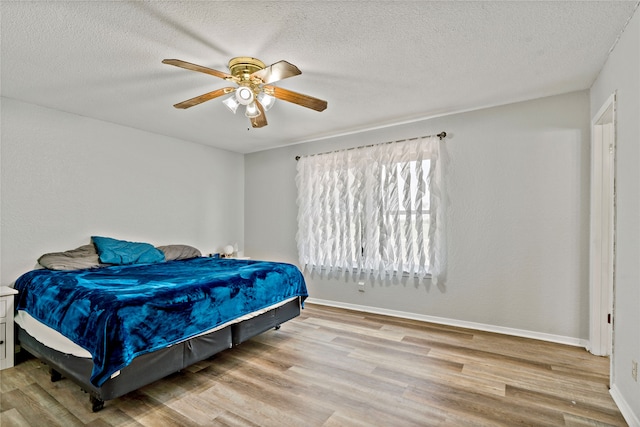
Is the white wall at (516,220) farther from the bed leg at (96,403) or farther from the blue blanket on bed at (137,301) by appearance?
the bed leg at (96,403)

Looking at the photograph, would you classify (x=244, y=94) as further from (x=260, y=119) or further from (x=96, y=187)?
(x=96, y=187)

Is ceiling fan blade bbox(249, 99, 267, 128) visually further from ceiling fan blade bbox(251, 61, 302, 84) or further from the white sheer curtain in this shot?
the white sheer curtain

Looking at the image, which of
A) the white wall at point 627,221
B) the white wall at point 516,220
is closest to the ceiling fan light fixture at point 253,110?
the white wall at point 516,220

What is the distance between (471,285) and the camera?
356 centimetres

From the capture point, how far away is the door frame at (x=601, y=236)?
277cm


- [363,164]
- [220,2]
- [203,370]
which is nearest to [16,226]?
[203,370]

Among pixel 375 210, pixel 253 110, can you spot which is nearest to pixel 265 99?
pixel 253 110

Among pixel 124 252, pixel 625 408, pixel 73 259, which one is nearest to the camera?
pixel 625 408

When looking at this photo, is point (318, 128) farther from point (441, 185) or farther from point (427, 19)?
point (427, 19)

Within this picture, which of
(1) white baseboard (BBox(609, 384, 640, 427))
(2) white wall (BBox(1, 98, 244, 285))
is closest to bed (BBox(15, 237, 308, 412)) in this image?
(2) white wall (BBox(1, 98, 244, 285))

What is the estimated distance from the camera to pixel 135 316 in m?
2.01

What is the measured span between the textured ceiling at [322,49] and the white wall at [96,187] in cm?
36

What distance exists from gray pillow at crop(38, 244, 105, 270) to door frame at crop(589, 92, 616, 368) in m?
5.01

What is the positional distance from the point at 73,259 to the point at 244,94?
104 inches
